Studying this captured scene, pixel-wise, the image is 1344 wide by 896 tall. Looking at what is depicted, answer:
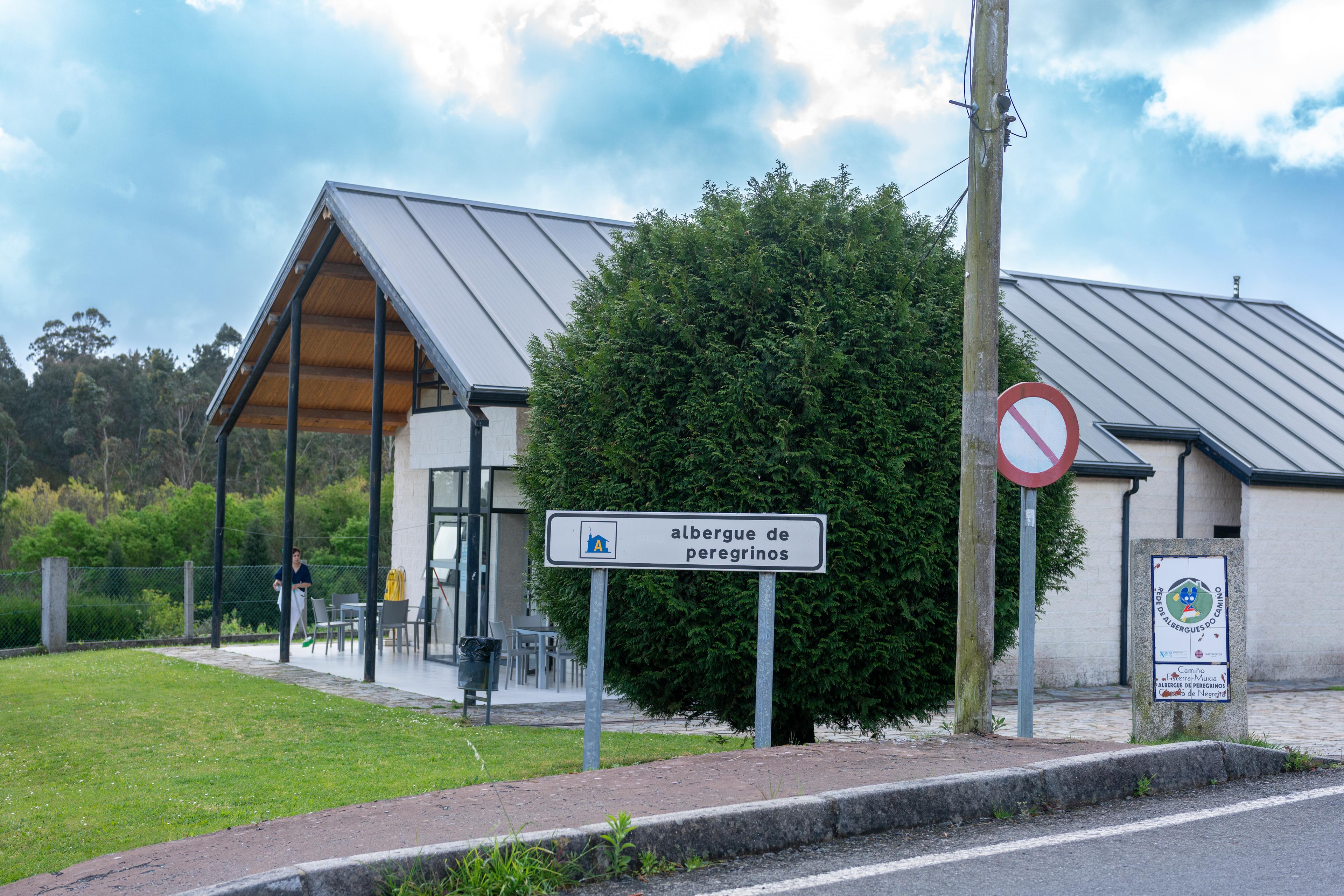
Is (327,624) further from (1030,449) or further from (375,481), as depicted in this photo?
(1030,449)

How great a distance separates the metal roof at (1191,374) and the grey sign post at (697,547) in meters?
8.35

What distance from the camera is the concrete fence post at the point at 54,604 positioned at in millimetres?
19547

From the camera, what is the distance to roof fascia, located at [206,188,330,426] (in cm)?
1617

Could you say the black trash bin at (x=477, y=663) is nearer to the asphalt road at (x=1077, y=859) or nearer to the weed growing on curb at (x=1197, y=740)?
the weed growing on curb at (x=1197, y=740)

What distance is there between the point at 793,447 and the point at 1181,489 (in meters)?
11.2

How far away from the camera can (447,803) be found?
18.0ft

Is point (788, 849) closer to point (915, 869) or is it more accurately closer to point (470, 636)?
point (915, 869)

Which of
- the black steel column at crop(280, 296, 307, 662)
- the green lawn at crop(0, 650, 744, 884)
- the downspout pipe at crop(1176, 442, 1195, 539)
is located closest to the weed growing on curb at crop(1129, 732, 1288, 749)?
the green lawn at crop(0, 650, 744, 884)

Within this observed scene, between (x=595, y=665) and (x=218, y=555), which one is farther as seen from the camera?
(x=218, y=555)

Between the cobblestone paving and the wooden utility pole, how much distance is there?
Answer: 6.93 ft

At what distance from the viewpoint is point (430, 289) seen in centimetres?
1434

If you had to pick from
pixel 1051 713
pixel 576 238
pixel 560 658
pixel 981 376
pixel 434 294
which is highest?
pixel 576 238

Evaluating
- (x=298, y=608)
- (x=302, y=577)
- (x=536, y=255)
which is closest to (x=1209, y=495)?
(x=536, y=255)

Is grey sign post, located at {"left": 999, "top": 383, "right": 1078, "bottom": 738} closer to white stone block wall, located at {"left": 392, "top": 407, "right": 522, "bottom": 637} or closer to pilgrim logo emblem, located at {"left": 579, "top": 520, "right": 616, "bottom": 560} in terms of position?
pilgrim logo emblem, located at {"left": 579, "top": 520, "right": 616, "bottom": 560}
